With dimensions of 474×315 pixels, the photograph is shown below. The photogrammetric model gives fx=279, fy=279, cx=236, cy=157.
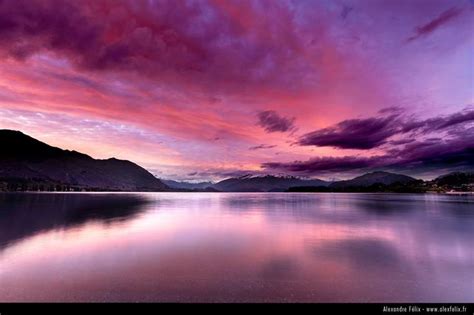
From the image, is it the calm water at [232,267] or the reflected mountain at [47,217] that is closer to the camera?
the calm water at [232,267]

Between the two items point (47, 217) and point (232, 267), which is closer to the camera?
point (232, 267)

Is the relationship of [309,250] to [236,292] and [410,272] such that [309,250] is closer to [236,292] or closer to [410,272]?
[410,272]

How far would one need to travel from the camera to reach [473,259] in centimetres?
1805

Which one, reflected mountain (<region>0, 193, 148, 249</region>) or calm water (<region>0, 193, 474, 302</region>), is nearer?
calm water (<region>0, 193, 474, 302</region>)

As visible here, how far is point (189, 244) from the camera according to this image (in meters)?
22.2

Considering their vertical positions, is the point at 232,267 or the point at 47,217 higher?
the point at 232,267

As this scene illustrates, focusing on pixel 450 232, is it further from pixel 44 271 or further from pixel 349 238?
pixel 44 271

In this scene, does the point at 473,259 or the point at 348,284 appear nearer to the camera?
the point at 348,284
